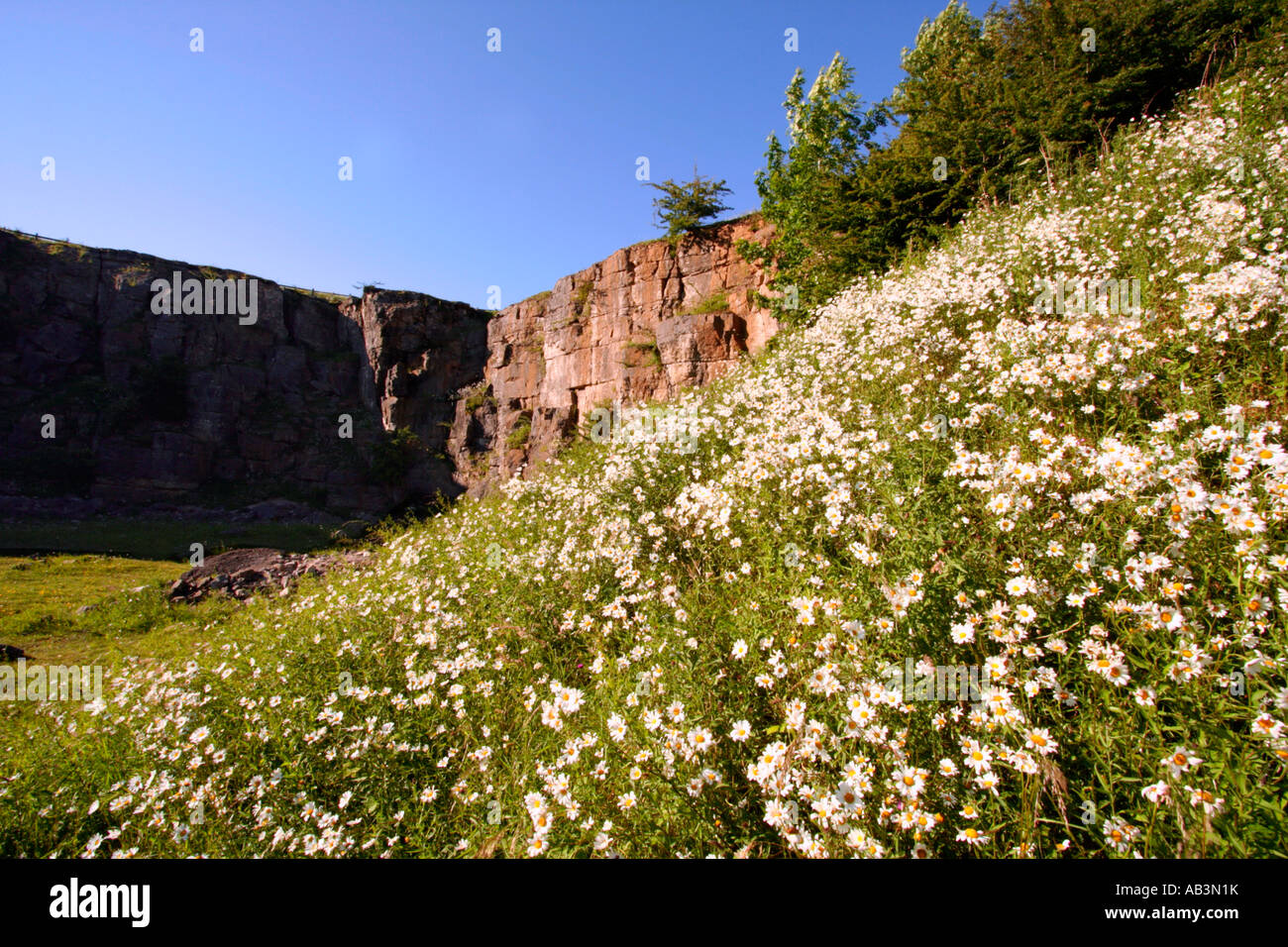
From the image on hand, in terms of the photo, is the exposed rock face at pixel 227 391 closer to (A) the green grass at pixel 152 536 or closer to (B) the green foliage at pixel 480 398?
(B) the green foliage at pixel 480 398

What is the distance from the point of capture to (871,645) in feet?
7.18

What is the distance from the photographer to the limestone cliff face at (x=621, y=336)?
45.3 ft

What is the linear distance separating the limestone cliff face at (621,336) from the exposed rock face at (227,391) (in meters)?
2.13

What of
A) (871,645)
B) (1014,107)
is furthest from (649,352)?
(871,645)

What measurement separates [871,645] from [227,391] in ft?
128

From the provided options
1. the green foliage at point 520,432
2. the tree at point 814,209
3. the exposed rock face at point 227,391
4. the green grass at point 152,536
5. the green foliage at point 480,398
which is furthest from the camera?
the exposed rock face at point 227,391

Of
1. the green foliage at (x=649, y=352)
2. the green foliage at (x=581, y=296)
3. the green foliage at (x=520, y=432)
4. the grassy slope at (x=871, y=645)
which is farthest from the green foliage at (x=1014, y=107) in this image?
the green foliage at (x=520, y=432)

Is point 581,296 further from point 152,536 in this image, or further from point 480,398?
point 152,536

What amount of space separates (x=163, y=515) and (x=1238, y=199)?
3724cm

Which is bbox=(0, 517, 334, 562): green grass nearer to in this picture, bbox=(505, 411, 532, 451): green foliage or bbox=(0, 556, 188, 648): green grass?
bbox=(0, 556, 188, 648): green grass
